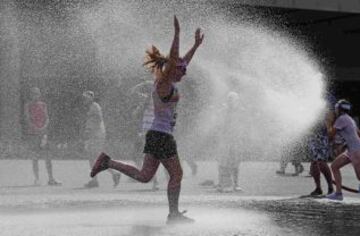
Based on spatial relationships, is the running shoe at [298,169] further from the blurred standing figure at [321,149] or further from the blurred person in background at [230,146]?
the blurred standing figure at [321,149]

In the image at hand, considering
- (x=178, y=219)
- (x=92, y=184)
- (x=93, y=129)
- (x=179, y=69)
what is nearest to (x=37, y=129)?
(x=93, y=129)

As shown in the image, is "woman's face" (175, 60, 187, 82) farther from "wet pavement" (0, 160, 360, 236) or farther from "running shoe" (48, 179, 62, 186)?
"running shoe" (48, 179, 62, 186)

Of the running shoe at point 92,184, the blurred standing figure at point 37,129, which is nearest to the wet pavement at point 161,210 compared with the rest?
the running shoe at point 92,184

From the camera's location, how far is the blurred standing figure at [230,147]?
43.8ft

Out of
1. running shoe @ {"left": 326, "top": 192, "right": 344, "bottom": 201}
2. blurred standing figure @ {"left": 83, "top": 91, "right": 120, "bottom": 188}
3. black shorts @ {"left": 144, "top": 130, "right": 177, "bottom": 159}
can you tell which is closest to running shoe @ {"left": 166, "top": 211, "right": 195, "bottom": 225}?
black shorts @ {"left": 144, "top": 130, "right": 177, "bottom": 159}

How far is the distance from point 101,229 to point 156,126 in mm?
1363

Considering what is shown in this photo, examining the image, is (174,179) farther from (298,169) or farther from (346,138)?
(298,169)

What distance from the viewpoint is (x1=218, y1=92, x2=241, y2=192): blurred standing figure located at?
526 inches

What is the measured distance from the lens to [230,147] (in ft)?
43.9

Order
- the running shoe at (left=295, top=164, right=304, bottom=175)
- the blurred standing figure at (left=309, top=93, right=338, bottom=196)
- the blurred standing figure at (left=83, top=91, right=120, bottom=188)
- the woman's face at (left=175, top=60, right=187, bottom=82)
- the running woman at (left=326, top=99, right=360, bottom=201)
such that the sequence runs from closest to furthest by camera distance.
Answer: the woman's face at (left=175, top=60, right=187, bottom=82) → the running woman at (left=326, top=99, right=360, bottom=201) → the blurred standing figure at (left=309, top=93, right=338, bottom=196) → the blurred standing figure at (left=83, top=91, right=120, bottom=188) → the running shoe at (left=295, top=164, right=304, bottom=175)

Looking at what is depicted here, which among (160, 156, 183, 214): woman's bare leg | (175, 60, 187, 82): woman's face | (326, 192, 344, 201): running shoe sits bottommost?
(326, 192, 344, 201): running shoe

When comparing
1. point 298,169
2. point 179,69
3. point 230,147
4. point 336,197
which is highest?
point 179,69

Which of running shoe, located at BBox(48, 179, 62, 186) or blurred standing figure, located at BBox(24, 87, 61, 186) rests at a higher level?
blurred standing figure, located at BBox(24, 87, 61, 186)

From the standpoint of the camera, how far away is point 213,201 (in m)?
11.0
